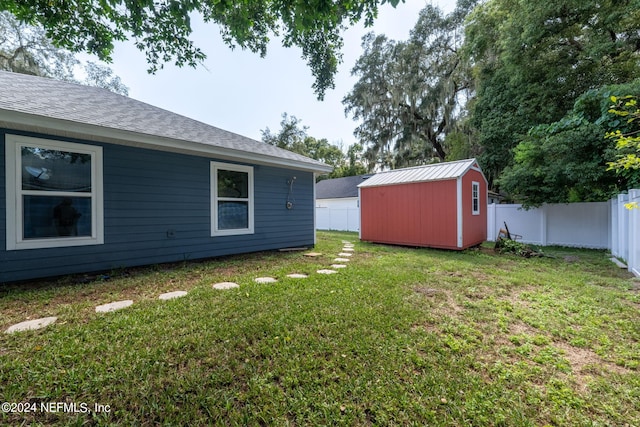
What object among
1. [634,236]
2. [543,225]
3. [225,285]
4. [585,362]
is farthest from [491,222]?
[225,285]

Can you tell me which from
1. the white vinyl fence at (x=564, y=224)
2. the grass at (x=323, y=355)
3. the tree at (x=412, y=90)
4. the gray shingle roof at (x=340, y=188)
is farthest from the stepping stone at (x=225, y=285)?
the tree at (x=412, y=90)

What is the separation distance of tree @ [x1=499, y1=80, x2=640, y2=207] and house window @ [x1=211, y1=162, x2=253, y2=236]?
8567 mm

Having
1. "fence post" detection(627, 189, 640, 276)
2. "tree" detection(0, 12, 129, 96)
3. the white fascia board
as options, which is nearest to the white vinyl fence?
"fence post" detection(627, 189, 640, 276)

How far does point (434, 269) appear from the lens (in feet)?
16.3

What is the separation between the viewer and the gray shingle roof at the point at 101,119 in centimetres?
341

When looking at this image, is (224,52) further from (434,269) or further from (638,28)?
(638,28)

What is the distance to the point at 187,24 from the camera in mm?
3498

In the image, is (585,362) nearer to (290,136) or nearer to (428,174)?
(428,174)

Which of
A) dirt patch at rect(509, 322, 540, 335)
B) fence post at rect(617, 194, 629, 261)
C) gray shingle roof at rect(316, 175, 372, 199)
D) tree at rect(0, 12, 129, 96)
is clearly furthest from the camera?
gray shingle roof at rect(316, 175, 372, 199)

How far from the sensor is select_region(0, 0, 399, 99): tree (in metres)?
3.23

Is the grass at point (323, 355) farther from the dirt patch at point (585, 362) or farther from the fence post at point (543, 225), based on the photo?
the fence post at point (543, 225)

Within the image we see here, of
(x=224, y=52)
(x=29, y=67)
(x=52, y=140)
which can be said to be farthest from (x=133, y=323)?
(x=29, y=67)

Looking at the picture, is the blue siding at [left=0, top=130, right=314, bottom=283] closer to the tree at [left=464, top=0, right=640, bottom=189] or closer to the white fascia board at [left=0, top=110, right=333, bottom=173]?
the white fascia board at [left=0, top=110, right=333, bottom=173]

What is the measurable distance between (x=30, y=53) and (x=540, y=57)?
2283cm
